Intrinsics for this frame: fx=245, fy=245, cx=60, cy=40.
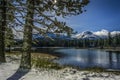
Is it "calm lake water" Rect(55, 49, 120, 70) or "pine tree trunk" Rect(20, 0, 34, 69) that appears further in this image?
"calm lake water" Rect(55, 49, 120, 70)

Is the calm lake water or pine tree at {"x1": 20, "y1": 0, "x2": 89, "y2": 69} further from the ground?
pine tree at {"x1": 20, "y1": 0, "x2": 89, "y2": 69}

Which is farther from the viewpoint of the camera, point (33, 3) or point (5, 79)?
point (33, 3)

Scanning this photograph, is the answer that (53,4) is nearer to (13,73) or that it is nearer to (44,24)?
(44,24)

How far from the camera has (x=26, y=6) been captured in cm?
1543

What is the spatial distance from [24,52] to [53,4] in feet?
12.1

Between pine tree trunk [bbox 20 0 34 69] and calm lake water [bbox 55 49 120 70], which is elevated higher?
pine tree trunk [bbox 20 0 34 69]

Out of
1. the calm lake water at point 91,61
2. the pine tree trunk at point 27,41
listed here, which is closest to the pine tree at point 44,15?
the pine tree trunk at point 27,41

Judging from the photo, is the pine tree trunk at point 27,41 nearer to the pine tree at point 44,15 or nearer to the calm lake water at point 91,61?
the pine tree at point 44,15

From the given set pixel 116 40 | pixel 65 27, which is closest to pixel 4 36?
pixel 65 27

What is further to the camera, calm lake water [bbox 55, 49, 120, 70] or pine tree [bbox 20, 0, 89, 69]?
calm lake water [bbox 55, 49, 120, 70]

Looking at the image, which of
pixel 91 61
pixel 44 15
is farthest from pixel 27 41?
pixel 91 61

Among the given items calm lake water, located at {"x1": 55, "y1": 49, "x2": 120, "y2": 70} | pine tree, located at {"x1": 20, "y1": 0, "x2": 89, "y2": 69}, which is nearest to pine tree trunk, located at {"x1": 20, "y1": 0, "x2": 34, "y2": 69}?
pine tree, located at {"x1": 20, "y1": 0, "x2": 89, "y2": 69}

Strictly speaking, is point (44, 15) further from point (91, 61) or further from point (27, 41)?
point (91, 61)

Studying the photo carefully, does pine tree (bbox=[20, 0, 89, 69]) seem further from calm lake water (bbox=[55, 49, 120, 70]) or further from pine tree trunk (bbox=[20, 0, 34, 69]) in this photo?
calm lake water (bbox=[55, 49, 120, 70])
